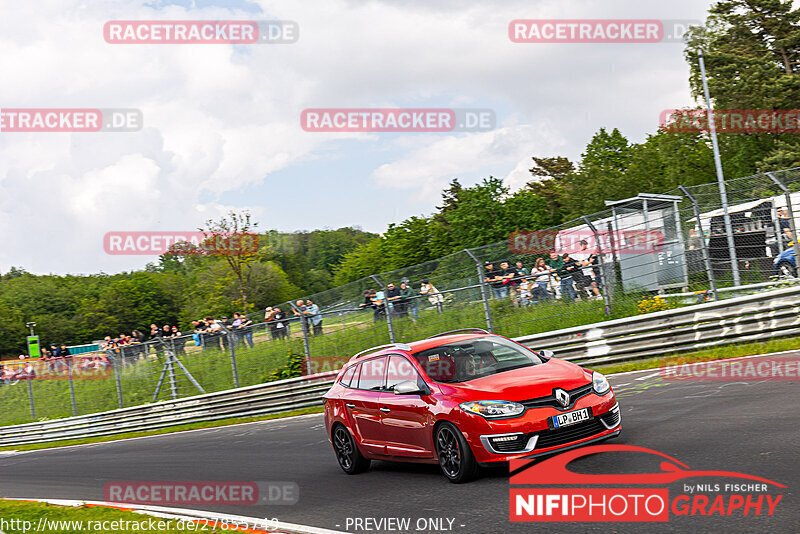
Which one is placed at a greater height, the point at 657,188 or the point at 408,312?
the point at 657,188

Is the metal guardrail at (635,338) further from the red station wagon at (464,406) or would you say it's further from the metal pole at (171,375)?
the red station wagon at (464,406)

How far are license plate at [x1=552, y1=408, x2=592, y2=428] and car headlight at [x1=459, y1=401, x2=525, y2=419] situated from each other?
34cm

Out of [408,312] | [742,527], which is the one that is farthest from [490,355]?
[408,312]

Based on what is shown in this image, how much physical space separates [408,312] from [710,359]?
271 inches

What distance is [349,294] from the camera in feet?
62.0

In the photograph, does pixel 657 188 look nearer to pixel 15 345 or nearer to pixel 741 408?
pixel 741 408

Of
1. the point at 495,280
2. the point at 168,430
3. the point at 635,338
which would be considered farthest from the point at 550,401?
the point at 168,430

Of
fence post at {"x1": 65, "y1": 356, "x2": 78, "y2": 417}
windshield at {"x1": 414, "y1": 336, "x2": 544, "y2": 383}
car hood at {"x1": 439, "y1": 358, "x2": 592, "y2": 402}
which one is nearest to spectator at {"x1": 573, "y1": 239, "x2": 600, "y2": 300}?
A: windshield at {"x1": 414, "y1": 336, "x2": 544, "y2": 383}

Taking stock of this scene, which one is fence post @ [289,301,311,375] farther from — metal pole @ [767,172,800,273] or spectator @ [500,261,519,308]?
metal pole @ [767,172,800,273]

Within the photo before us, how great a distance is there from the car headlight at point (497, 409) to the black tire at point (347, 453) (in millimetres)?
2504

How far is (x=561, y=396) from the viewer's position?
7.69 meters

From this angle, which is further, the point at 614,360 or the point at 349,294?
the point at 349,294

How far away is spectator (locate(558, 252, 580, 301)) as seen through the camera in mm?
15781

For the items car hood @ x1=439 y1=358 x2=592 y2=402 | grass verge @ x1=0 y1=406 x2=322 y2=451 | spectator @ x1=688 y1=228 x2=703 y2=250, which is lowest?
grass verge @ x1=0 y1=406 x2=322 y2=451
